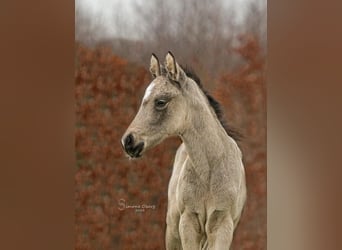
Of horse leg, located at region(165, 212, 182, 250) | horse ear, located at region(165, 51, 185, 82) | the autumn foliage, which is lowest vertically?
horse leg, located at region(165, 212, 182, 250)

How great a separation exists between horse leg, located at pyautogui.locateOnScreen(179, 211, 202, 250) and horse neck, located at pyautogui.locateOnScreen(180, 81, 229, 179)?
137 mm

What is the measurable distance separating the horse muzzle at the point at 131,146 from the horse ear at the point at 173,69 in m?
0.24

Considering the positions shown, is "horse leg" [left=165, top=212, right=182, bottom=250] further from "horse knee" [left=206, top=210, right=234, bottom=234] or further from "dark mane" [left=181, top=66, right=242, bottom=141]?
"dark mane" [left=181, top=66, right=242, bottom=141]

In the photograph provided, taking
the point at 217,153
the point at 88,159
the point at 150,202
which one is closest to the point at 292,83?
the point at 217,153

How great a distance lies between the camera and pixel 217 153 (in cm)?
172

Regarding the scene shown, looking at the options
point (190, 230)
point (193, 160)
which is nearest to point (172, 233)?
point (190, 230)

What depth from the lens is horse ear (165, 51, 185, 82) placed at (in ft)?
5.55

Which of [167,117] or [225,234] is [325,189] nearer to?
[225,234]

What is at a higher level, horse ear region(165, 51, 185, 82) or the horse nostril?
horse ear region(165, 51, 185, 82)

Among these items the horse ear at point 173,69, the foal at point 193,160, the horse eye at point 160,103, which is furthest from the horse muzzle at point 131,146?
the horse ear at point 173,69

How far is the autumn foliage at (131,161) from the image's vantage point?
170 centimetres

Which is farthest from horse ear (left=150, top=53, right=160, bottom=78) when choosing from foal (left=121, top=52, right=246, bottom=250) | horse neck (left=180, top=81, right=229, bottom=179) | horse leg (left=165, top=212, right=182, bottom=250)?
horse leg (left=165, top=212, right=182, bottom=250)

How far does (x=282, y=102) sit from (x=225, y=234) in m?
0.47

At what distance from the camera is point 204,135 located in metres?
1.71
